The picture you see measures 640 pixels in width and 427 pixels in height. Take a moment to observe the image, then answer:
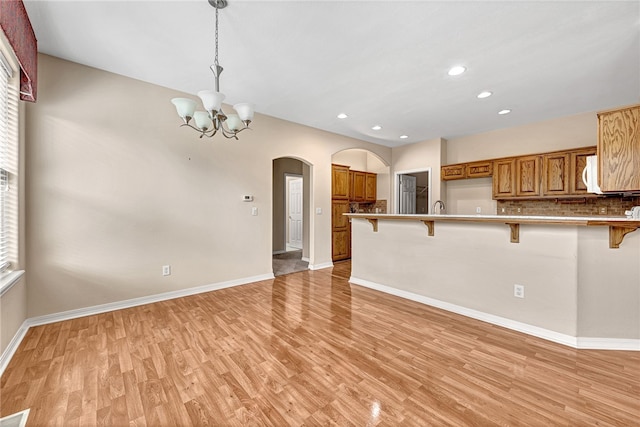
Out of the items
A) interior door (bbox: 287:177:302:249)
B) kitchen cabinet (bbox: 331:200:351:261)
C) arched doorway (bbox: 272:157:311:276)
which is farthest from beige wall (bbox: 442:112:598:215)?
interior door (bbox: 287:177:302:249)

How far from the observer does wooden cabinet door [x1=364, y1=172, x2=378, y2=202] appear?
262 inches

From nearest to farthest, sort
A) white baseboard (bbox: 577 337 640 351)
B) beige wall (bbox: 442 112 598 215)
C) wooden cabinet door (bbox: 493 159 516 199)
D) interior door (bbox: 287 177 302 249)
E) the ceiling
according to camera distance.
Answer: the ceiling, white baseboard (bbox: 577 337 640 351), beige wall (bbox: 442 112 598 215), wooden cabinet door (bbox: 493 159 516 199), interior door (bbox: 287 177 302 249)

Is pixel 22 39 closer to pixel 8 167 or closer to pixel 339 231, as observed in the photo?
pixel 8 167

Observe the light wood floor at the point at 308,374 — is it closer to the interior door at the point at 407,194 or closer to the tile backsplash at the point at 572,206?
the tile backsplash at the point at 572,206

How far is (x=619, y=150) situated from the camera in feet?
7.38

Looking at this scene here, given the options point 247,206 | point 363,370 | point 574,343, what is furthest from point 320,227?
point 574,343

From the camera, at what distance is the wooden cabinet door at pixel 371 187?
6.66m

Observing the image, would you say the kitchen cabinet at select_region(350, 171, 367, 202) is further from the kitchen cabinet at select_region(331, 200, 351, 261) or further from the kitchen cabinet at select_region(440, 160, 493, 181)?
the kitchen cabinet at select_region(440, 160, 493, 181)

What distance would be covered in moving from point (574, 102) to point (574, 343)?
3469mm

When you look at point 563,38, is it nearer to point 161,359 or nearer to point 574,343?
point 574,343

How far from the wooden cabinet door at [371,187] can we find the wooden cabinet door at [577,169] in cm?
370

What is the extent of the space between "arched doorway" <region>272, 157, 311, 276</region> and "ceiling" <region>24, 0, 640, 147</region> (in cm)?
252

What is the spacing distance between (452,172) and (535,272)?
11.3ft

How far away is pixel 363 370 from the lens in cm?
195
